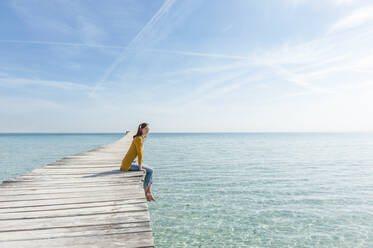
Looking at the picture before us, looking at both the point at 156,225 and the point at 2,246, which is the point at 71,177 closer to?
the point at 156,225

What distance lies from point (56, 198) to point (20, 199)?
2.12 ft

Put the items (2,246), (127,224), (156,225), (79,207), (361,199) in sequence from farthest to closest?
(361,199) < (156,225) < (79,207) < (127,224) < (2,246)

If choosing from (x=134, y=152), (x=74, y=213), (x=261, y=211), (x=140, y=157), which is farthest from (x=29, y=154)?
(x=74, y=213)

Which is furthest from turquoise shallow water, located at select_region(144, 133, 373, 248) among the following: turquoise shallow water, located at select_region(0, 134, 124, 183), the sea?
turquoise shallow water, located at select_region(0, 134, 124, 183)

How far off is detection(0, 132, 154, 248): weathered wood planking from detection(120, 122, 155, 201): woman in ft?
1.57

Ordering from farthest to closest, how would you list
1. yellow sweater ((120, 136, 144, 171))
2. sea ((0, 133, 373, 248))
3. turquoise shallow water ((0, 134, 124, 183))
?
turquoise shallow water ((0, 134, 124, 183))
sea ((0, 133, 373, 248))
yellow sweater ((120, 136, 144, 171))

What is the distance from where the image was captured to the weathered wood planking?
8.97 ft

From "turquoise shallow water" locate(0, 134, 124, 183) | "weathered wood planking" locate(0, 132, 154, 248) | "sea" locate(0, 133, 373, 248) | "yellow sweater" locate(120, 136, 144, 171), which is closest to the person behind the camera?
"weathered wood planking" locate(0, 132, 154, 248)

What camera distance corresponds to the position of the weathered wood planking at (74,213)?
273 cm

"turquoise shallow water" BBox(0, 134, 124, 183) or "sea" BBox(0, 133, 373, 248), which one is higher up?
"turquoise shallow water" BBox(0, 134, 124, 183)

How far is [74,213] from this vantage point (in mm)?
3482

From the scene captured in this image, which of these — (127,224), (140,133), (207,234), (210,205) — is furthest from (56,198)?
(210,205)

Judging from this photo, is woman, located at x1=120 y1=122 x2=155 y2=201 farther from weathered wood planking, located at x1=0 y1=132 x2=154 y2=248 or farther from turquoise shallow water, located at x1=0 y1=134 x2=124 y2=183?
turquoise shallow water, located at x1=0 y1=134 x2=124 y2=183

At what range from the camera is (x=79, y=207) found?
147 inches
